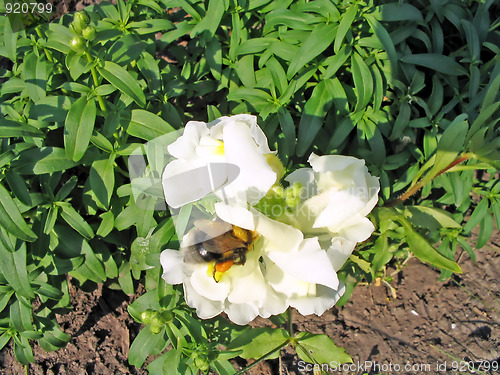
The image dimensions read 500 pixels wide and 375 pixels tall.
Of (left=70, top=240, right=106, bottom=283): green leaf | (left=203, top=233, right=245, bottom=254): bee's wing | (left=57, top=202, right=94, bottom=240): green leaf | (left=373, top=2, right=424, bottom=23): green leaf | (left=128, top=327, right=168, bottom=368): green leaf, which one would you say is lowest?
(left=128, top=327, right=168, bottom=368): green leaf

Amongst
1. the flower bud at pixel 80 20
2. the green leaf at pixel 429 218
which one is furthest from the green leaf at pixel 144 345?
the flower bud at pixel 80 20

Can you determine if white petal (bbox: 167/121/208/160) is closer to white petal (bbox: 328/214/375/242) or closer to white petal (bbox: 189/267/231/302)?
white petal (bbox: 189/267/231/302)

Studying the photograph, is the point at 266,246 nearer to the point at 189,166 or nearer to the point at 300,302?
the point at 300,302

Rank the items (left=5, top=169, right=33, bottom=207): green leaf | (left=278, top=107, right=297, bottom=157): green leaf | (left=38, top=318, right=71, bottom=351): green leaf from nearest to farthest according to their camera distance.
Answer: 1. (left=5, top=169, right=33, bottom=207): green leaf
2. (left=278, top=107, right=297, bottom=157): green leaf
3. (left=38, top=318, right=71, bottom=351): green leaf

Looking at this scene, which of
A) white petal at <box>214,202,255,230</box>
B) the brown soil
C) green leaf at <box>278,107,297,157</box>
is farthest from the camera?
the brown soil

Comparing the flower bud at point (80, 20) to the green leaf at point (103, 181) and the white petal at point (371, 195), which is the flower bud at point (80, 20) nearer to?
the green leaf at point (103, 181)

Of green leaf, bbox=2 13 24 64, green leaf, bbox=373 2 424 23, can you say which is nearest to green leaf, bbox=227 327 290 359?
green leaf, bbox=373 2 424 23

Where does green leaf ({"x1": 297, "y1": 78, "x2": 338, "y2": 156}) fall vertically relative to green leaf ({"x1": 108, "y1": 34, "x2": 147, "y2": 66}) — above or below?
below
